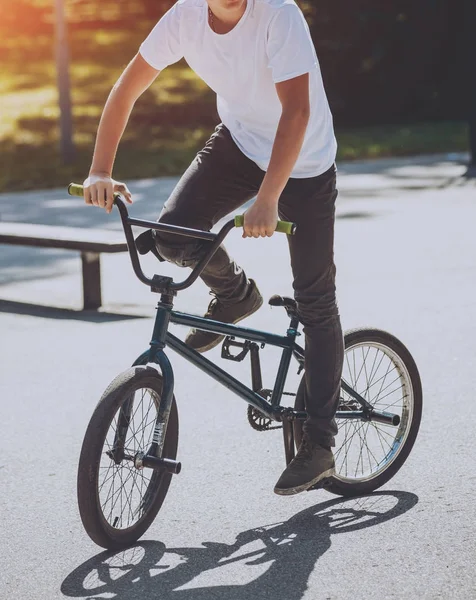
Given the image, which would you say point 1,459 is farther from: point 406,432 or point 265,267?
point 265,267

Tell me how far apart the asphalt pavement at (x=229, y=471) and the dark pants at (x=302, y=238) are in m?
0.42

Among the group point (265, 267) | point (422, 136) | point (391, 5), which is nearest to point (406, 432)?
point (265, 267)

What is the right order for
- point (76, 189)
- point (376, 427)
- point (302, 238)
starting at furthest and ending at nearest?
→ 1. point (376, 427)
2. point (302, 238)
3. point (76, 189)

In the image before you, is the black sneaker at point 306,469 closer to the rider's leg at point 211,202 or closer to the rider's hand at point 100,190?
the rider's leg at point 211,202

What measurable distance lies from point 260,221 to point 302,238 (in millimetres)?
486

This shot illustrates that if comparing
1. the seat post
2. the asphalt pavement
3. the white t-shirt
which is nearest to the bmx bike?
the seat post

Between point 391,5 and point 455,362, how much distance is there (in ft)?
56.4

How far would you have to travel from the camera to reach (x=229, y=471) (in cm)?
472

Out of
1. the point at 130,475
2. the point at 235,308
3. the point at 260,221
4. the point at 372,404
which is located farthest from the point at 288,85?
the point at 372,404

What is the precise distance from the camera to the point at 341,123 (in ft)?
76.6

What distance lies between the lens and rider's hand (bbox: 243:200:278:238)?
354 centimetres

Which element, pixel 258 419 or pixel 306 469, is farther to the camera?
pixel 258 419

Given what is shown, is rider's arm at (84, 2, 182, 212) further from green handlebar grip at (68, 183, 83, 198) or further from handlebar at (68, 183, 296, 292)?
handlebar at (68, 183, 296, 292)

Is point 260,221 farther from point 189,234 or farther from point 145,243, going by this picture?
point 145,243
